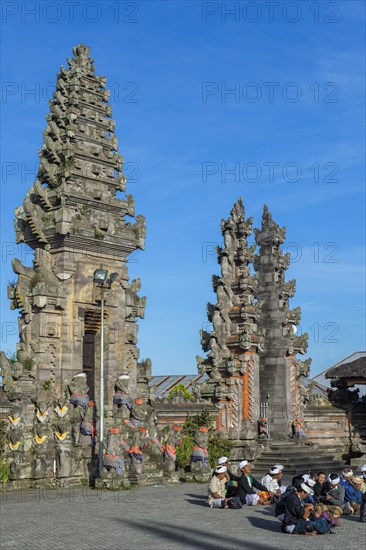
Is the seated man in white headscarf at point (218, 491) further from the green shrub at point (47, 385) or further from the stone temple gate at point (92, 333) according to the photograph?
the green shrub at point (47, 385)

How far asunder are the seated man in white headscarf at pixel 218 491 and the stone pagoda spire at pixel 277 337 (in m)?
15.1

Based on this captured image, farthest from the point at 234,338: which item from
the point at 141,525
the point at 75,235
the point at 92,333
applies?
the point at 141,525

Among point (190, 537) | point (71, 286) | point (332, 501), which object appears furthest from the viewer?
point (71, 286)

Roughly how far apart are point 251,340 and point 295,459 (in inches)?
207

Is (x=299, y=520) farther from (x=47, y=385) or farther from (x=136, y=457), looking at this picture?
(x=47, y=385)

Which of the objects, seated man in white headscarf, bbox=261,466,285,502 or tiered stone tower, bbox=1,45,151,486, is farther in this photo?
tiered stone tower, bbox=1,45,151,486

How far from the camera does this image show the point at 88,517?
16.7 m

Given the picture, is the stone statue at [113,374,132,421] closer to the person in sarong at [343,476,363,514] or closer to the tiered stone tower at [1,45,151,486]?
the tiered stone tower at [1,45,151,486]

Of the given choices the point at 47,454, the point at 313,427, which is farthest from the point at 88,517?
the point at 313,427

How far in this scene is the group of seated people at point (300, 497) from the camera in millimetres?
15352

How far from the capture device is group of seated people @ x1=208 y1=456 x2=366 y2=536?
1535 cm

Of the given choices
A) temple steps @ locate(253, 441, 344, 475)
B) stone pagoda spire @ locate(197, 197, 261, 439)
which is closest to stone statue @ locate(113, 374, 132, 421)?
stone pagoda spire @ locate(197, 197, 261, 439)

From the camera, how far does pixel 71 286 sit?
25.9 meters

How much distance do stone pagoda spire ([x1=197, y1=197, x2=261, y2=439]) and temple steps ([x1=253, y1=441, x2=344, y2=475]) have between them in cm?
122
